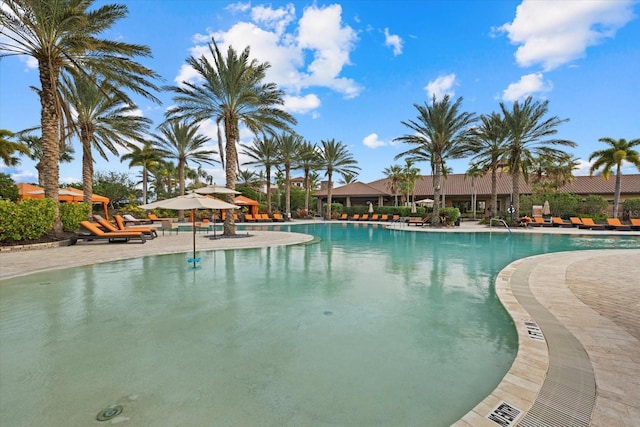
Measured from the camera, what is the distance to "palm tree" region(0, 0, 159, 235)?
10750mm

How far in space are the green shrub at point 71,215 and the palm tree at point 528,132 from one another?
→ 95.6 ft

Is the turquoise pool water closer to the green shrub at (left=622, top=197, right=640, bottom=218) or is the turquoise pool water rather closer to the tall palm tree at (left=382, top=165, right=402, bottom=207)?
the tall palm tree at (left=382, top=165, right=402, bottom=207)

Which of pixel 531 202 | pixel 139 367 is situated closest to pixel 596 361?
pixel 139 367

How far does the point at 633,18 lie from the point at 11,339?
19098 mm

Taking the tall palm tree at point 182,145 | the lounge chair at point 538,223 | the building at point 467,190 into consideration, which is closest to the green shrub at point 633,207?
the building at point 467,190

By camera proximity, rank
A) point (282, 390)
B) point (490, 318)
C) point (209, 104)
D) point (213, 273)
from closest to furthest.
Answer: point (282, 390) → point (490, 318) → point (213, 273) → point (209, 104)

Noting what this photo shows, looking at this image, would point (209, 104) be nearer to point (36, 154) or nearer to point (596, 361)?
point (596, 361)

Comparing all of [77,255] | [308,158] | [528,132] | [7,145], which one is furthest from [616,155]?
[7,145]

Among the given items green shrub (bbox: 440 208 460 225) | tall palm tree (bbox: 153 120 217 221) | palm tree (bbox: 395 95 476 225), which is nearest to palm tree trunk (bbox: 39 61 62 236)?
tall palm tree (bbox: 153 120 217 221)

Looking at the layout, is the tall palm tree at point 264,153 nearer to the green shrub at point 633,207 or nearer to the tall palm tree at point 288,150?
the tall palm tree at point 288,150

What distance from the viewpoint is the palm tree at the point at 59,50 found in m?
10.8

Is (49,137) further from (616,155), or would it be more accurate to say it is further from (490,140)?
(616,155)

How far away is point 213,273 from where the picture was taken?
810 cm

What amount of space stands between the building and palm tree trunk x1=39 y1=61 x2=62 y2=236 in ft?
104
